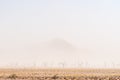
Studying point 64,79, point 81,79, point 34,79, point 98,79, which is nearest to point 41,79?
point 34,79

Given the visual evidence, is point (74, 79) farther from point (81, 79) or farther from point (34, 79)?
point (34, 79)

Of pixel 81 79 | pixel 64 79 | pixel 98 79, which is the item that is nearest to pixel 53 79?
pixel 64 79

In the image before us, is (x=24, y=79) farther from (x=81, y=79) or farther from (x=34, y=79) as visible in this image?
(x=81, y=79)

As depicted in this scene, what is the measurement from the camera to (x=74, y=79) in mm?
46125

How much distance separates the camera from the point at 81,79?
46625mm

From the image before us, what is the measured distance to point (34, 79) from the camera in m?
45.8

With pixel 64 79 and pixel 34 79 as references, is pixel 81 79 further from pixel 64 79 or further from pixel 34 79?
pixel 34 79

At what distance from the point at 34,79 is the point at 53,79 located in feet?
11.9

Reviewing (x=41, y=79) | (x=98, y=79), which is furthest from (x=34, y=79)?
(x=98, y=79)

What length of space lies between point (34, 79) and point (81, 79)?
8955mm

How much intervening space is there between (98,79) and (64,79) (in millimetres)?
6456

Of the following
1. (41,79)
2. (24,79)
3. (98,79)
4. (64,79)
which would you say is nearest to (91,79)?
(98,79)

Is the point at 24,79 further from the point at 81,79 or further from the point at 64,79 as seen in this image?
the point at 81,79

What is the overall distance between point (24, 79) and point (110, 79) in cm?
1634
